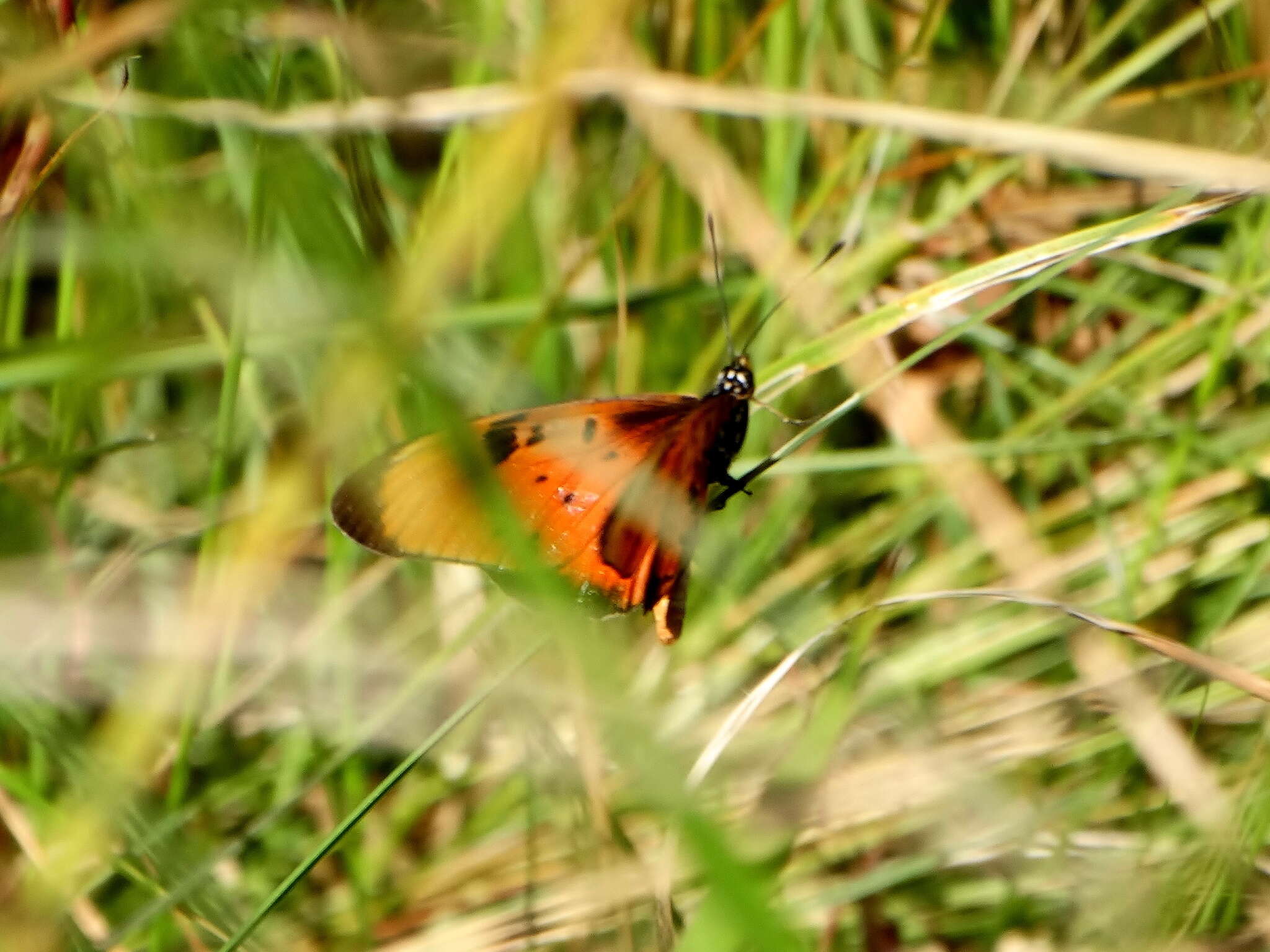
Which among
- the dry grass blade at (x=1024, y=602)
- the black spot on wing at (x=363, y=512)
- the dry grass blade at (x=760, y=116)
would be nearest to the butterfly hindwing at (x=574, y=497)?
the black spot on wing at (x=363, y=512)

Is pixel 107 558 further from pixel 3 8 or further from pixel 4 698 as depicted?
pixel 3 8

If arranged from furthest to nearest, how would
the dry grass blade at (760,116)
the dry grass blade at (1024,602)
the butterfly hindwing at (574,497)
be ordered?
the dry grass blade at (760,116) → the butterfly hindwing at (574,497) → the dry grass blade at (1024,602)

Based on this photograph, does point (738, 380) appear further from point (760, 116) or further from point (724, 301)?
point (760, 116)

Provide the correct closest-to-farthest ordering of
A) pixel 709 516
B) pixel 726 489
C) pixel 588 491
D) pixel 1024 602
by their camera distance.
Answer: pixel 1024 602 < pixel 588 491 < pixel 726 489 < pixel 709 516

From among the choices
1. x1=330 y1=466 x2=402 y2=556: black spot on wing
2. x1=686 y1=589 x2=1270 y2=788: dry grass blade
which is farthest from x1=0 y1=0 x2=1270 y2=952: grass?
x1=330 y1=466 x2=402 y2=556: black spot on wing

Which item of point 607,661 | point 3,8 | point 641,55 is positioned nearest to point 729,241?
point 641,55

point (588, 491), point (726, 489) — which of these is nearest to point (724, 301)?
point (726, 489)

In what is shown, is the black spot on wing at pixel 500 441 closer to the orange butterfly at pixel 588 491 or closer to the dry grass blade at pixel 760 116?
the orange butterfly at pixel 588 491

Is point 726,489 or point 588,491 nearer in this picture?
point 588,491
